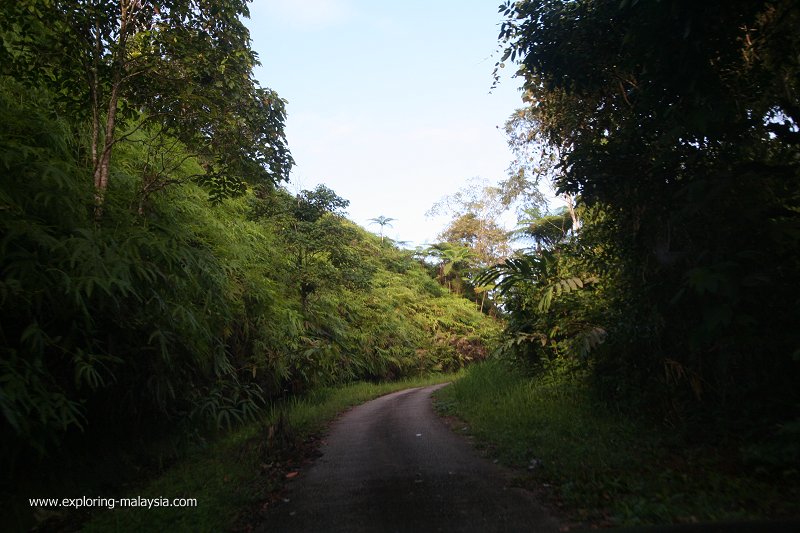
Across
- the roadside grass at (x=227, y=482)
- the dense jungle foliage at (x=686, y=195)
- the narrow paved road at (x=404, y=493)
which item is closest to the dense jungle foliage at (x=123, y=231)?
the roadside grass at (x=227, y=482)

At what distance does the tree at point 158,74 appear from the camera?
595 centimetres

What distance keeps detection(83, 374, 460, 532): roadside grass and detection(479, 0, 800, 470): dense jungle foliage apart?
158 inches

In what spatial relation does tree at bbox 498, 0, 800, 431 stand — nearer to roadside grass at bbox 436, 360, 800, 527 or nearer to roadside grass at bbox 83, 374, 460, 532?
roadside grass at bbox 436, 360, 800, 527

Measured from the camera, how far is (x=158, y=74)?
672 cm

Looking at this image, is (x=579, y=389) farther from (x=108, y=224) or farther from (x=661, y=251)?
(x=108, y=224)

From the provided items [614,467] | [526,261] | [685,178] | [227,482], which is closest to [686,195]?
[685,178]

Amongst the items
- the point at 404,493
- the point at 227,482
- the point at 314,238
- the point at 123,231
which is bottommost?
the point at 404,493

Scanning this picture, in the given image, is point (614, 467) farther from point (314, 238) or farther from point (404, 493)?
point (314, 238)

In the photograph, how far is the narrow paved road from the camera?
173 inches

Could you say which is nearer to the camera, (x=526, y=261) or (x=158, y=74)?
(x=158, y=74)

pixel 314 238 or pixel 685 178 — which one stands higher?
pixel 314 238

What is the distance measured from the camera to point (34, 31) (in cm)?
593

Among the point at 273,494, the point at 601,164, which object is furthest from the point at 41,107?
the point at 601,164

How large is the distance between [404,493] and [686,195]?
440 cm
